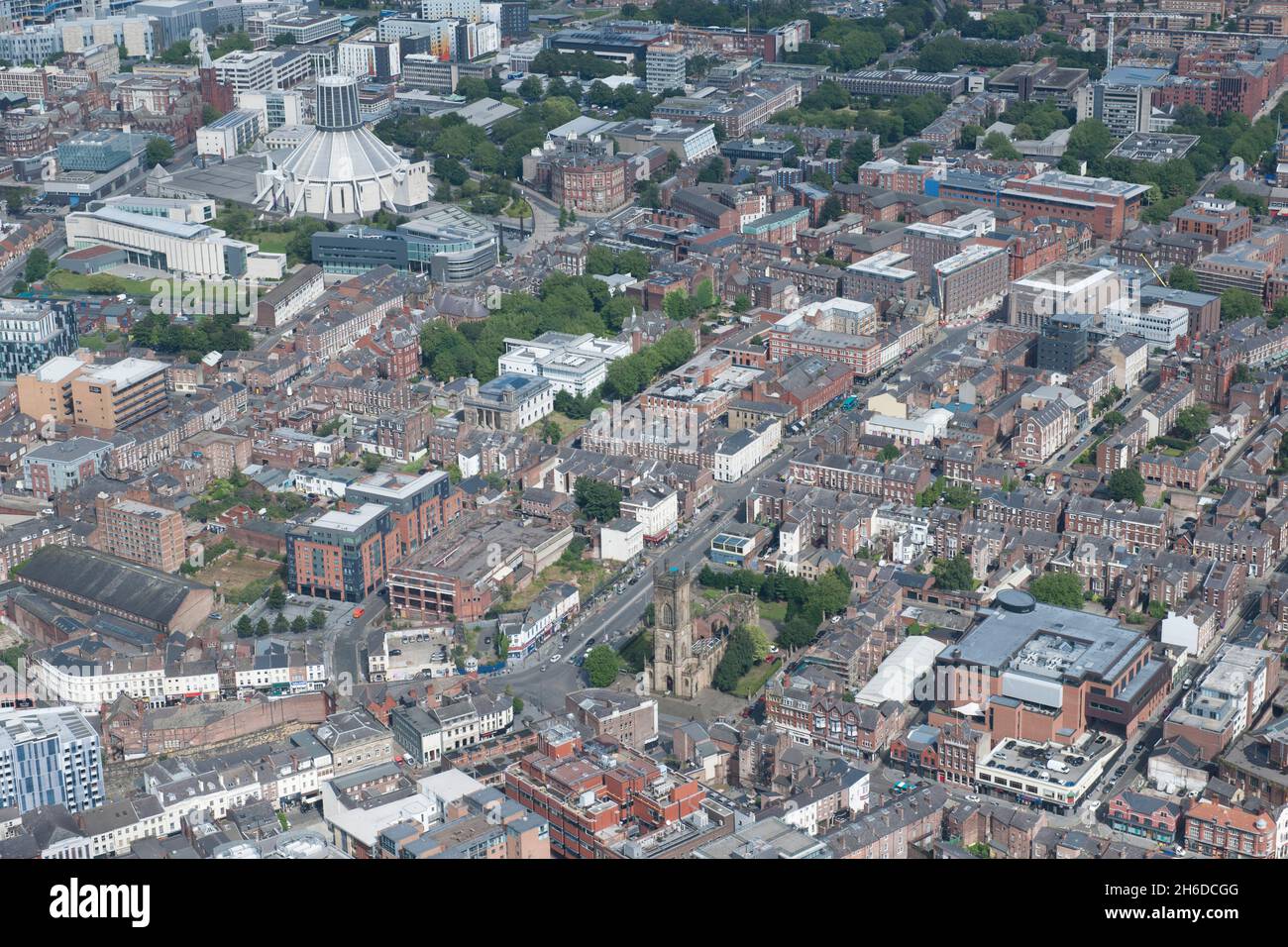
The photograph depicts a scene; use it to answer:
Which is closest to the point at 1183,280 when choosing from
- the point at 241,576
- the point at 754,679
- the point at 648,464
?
the point at 648,464

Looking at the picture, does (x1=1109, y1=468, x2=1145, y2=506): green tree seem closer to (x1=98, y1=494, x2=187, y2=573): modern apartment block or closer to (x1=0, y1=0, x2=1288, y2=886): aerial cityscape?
(x1=0, y1=0, x2=1288, y2=886): aerial cityscape

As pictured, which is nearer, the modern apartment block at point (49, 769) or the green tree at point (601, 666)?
the modern apartment block at point (49, 769)

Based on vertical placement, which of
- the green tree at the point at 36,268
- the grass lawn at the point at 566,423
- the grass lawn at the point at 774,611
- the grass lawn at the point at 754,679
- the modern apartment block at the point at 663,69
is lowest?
the grass lawn at the point at 754,679

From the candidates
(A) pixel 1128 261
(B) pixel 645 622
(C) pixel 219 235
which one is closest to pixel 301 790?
(B) pixel 645 622

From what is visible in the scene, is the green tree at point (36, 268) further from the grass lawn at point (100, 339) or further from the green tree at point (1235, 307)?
the green tree at point (1235, 307)

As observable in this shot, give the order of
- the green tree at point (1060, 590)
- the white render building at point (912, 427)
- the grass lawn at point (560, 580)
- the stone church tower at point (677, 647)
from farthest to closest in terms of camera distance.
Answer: the white render building at point (912, 427)
the grass lawn at point (560, 580)
the green tree at point (1060, 590)
the stone church tower at point (677, 647)

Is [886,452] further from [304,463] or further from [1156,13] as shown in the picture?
[1156,13]

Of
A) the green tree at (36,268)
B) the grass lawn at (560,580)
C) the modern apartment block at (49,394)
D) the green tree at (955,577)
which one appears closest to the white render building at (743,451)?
the grass lawn at (560,580)
